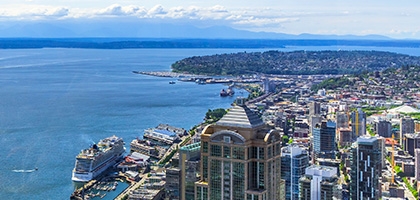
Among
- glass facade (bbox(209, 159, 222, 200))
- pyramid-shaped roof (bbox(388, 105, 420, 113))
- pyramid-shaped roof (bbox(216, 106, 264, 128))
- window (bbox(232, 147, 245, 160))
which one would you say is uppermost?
pyramid-shaped roof (bbox(216, 106, 264, 128))

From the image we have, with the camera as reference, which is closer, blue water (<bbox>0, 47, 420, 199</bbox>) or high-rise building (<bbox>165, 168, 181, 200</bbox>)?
high-rise building (<bbox>165, 168, 181, 200</bbox>)

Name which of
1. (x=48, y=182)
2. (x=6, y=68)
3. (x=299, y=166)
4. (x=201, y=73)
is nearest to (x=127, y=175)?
(x=48, y=182)

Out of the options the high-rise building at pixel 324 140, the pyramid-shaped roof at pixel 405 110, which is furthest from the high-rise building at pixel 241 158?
the pyramid-shaped roof at pixel 405 110

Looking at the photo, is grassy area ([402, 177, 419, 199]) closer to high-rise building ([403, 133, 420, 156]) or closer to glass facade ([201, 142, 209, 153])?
high-rise building ([403, 133, 420, 156])

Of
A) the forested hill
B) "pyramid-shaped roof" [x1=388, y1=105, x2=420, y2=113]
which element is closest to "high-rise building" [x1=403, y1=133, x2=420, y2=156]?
"pyramid-shaped roof" [x1=388, y1=105, x2=420, y2=113]

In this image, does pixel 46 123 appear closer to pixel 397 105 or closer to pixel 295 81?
pixel 397 105

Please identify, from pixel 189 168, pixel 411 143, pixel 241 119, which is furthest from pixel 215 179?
pixel 411 143

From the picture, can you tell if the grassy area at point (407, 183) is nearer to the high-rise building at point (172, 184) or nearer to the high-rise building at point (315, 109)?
the high-rise building at point (172, 184)
